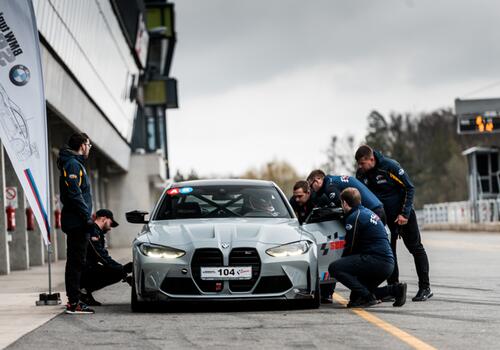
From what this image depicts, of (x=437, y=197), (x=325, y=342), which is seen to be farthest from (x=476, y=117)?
(x=437, y=197)

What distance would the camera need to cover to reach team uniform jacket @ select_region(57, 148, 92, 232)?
38.6 ft

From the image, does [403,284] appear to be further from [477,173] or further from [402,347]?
[477,173]

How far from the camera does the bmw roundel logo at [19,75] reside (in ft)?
42.8

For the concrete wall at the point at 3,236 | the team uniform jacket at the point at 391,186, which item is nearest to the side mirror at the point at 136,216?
the team uniform jacket at the point at 391,186

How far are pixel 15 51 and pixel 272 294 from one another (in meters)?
4.07

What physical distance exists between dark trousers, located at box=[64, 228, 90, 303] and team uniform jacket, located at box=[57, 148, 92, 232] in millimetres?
113

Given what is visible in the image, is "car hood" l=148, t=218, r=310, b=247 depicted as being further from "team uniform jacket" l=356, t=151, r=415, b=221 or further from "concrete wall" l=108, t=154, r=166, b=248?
"concrete wall" l=108, t=154, r=166, b=248

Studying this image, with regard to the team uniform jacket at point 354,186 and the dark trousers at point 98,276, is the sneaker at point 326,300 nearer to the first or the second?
the team uniform jacket at point 354,186

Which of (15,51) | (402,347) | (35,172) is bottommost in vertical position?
(402,347)

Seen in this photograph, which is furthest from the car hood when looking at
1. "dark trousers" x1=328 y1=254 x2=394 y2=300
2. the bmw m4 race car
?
"dark trousers" x1=328 y1=254 x2=394 y2=300

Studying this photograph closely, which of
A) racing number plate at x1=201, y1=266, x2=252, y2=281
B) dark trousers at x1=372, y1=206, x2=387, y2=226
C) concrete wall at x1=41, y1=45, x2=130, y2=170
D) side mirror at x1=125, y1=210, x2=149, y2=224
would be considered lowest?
racing number plate at x1=201, y1=266, x2=252, y2=281

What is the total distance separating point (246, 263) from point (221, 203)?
1544 millimetres

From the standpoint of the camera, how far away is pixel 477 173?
219ft

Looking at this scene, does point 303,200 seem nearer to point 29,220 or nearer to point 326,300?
point 326,300
